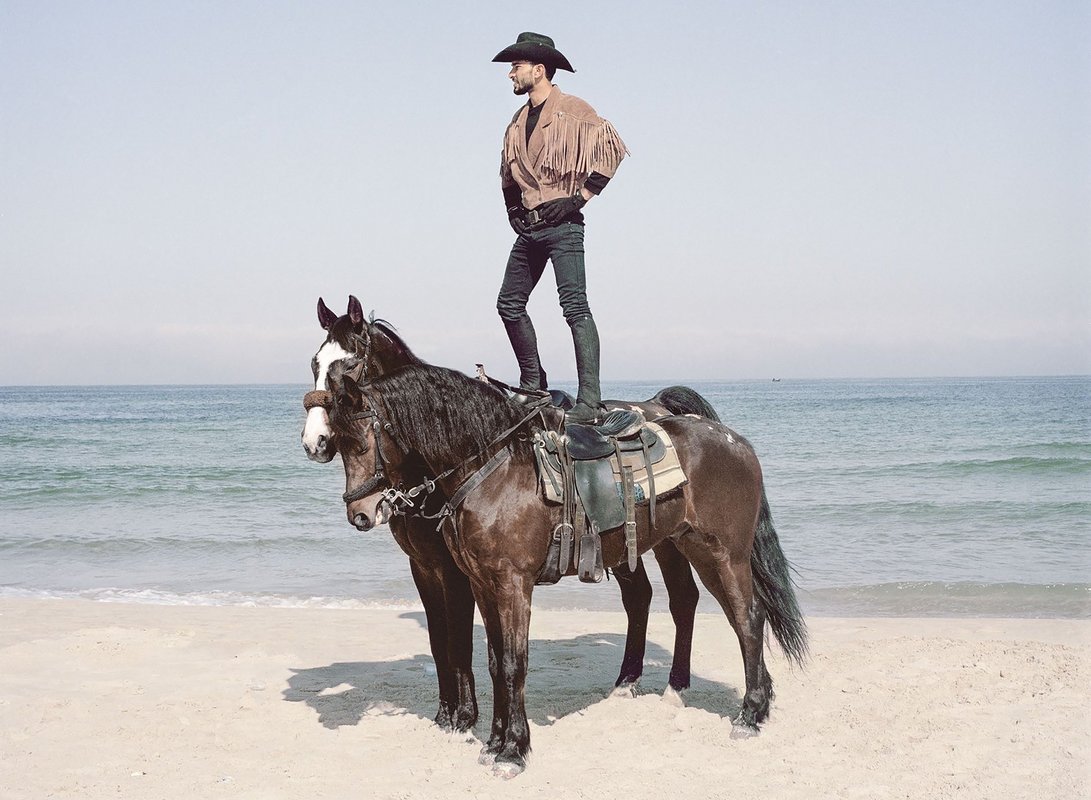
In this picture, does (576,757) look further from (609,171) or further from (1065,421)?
(1065,421)

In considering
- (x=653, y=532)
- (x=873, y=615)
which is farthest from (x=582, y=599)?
(x=653, y=532)

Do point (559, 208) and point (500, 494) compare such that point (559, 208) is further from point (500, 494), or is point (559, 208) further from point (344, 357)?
point (500, 494)

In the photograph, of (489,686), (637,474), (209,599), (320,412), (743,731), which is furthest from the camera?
(209,599)

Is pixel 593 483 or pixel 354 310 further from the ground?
pixel 354 310

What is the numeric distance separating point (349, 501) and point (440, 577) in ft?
3.48

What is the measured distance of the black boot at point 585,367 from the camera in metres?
5.43

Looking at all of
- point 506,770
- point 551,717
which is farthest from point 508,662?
point 551,717

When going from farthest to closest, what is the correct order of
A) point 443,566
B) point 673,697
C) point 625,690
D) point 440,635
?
point 625,690, point 673,697, point 440,635, point 443,566

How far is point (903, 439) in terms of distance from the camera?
31609 mm

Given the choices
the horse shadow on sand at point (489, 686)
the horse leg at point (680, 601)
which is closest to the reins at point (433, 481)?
the horse shadow on sand at point (489, 686)

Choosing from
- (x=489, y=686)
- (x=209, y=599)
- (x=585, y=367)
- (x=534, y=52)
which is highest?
(x=534, y=52)

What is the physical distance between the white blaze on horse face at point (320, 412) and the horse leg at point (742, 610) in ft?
6.83

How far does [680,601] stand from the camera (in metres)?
6.44

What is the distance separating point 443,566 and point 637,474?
44.8 inches
